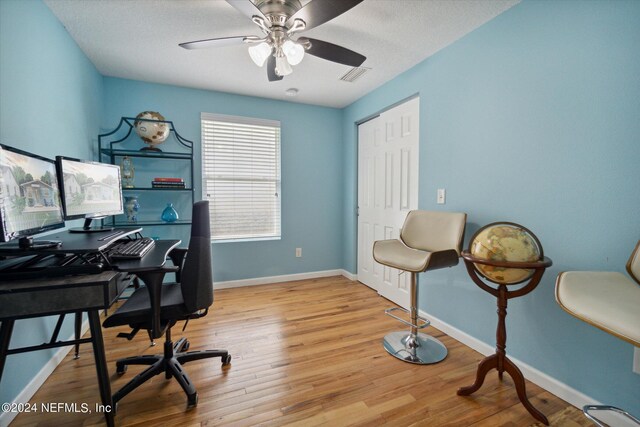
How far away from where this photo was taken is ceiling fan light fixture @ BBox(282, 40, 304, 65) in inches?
63.9

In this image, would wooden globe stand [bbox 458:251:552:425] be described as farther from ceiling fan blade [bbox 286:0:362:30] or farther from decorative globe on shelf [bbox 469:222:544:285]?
ceiling fan blade [bbox 286:0:362:30]

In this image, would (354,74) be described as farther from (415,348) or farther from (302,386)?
(302,386)

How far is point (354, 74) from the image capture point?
108 inches

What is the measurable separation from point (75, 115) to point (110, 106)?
0.75 m

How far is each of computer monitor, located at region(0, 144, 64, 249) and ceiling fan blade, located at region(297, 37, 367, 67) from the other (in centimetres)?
154

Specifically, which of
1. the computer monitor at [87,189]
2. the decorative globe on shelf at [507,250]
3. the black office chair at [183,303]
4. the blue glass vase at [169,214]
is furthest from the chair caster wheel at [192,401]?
the blue glass vase at [169,214]

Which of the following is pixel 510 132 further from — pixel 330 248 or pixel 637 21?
pixel 330 248

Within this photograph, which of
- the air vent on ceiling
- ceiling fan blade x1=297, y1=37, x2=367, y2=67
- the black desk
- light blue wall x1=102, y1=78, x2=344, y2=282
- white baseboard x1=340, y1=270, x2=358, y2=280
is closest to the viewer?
the black desk

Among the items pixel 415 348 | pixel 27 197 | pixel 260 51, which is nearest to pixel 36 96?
pixel 27 197

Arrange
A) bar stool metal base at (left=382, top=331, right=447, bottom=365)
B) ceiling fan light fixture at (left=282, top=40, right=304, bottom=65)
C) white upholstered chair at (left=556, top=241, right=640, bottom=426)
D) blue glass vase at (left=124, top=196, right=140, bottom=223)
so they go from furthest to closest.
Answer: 1. blue glass vase at (left=124, top=196, right=140, bottom=223)
2. bar stool metal base at (left=382, top=331, right=447, bottom=365)
3. ceiling fan light fixture at (left=282, top=40, right=304, bottom=65)
4. white upholstered chair at (left=556, top=241, right=640, bottom=426)

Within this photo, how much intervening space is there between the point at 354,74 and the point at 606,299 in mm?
2543

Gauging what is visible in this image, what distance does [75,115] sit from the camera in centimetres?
218

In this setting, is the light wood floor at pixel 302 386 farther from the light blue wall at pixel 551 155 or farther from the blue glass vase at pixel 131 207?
the blue glass vase at pixel 131 207

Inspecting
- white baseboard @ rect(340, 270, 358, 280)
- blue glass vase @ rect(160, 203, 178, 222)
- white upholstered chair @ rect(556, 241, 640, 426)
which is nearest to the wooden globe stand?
white upholstered chair @ rect(556, 241, 640, 426)
